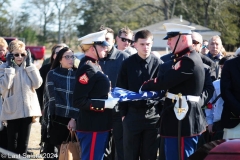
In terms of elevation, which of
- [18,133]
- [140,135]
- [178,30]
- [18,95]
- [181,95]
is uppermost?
[178,30]

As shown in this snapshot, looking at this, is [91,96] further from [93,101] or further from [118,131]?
[118,131]

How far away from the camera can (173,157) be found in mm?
5047

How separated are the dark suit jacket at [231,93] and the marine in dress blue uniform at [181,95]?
31.7 inches

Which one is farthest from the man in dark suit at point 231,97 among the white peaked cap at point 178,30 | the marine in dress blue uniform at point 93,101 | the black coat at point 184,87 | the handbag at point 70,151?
the handbag at point 70,151

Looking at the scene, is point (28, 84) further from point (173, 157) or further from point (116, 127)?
point (173, 157)

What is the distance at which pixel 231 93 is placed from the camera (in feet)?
19.2

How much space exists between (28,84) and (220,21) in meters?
46.9

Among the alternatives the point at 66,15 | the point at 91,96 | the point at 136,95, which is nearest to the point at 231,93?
the point at 136,95

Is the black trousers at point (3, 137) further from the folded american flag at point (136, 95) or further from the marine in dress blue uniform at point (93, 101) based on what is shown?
→ the folded american flag at point (136, 95)

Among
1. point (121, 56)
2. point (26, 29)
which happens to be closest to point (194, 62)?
point (121, 56)

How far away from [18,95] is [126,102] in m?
1.70

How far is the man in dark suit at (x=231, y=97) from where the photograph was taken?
19.1ft

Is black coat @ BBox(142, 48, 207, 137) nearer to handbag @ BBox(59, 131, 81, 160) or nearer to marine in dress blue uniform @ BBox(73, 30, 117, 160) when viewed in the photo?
marine in dress blue uniform @ BBox(73, 30, 117, 160)

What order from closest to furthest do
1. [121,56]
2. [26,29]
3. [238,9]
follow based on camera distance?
[121,56], [238,9], [26,29]
